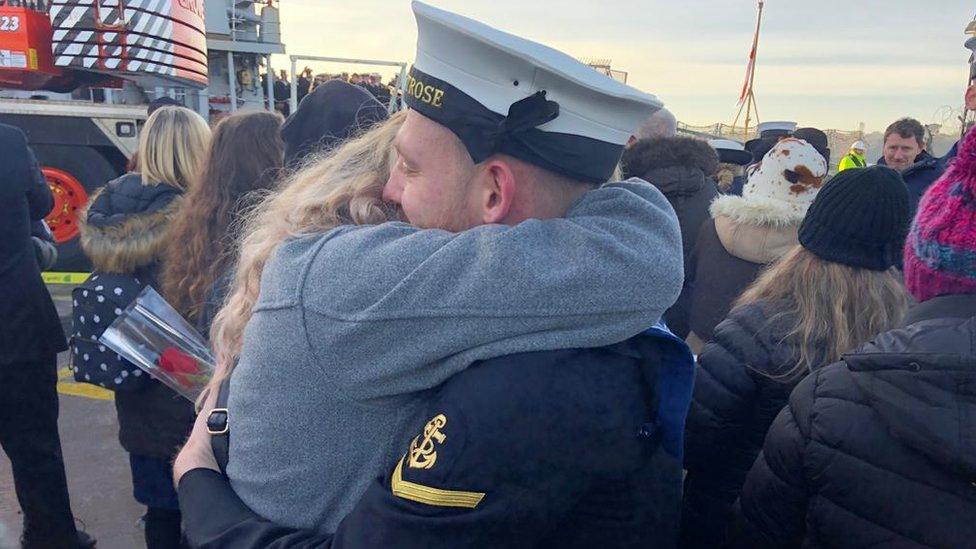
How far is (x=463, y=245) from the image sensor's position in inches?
35.7

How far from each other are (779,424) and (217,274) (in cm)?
181

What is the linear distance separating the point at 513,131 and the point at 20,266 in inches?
105

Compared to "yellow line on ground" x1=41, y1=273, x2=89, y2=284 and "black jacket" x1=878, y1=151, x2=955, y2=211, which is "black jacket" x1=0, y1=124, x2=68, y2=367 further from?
"yellow line on ground" x1=41, y1=273, x2=89, y2=284

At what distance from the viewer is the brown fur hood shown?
2596 millimetres

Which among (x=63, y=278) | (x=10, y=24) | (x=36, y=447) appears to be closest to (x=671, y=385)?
(x=36, y=447)

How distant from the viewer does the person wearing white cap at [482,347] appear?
2.87ft

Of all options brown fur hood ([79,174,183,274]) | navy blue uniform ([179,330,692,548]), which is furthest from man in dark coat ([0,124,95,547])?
navy blue uniform ([179,330,692,548])

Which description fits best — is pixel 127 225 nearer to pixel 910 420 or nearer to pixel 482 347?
pixel 482 347

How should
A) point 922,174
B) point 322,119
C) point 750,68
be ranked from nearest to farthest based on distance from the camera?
point 322,119 → point 922,174 → point 750,68

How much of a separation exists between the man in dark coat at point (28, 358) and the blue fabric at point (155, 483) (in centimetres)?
52

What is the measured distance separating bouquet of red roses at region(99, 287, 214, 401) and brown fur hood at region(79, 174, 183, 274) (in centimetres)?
65

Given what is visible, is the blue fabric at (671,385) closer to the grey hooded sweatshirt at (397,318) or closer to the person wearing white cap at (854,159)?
the grey hooded sweatshirt at (397,318)

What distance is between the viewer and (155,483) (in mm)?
2707

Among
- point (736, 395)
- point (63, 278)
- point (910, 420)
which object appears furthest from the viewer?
point (63, 278)
